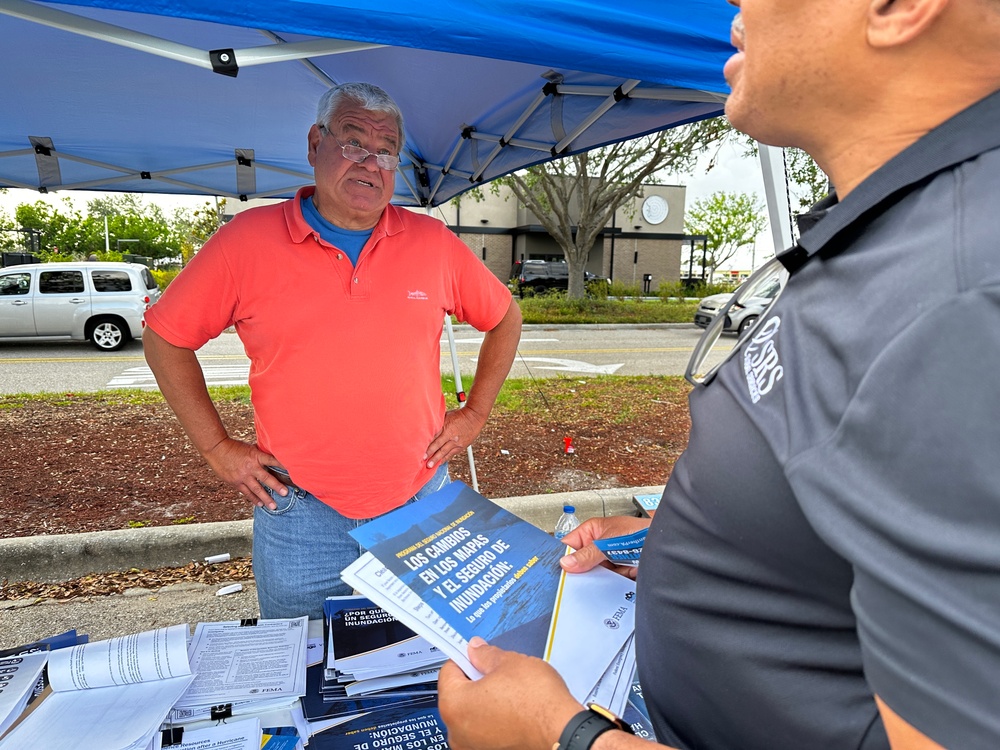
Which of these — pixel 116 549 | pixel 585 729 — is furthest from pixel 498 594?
pixel 116 549

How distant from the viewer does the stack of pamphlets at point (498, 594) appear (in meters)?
0.98

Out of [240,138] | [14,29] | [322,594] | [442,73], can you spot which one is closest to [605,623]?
[322,594]

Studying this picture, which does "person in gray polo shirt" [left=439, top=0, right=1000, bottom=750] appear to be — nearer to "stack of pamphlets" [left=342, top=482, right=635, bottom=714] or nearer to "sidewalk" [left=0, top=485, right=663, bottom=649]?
"stack of pamphlets" [left=342, top=482, right=635, bottom=714]

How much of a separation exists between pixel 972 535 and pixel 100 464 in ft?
18.9

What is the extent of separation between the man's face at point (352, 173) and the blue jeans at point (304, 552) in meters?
0.96

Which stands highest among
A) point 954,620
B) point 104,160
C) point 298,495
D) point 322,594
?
point 104,160

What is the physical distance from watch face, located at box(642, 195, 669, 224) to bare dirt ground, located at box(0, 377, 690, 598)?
25.7 meters

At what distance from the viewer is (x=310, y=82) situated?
260 centimetres

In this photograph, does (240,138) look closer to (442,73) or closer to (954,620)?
(442,73)

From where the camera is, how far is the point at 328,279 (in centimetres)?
187

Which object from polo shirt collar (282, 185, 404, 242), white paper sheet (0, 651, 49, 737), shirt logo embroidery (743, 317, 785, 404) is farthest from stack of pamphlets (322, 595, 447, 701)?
polo shirt collar (282, 185, 404, 242)

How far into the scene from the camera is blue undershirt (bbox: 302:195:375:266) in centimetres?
197

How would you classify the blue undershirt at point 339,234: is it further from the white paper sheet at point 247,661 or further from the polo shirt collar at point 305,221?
the white paper sheet at point 247,661

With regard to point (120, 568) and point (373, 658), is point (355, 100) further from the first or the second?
point (120, 568)
